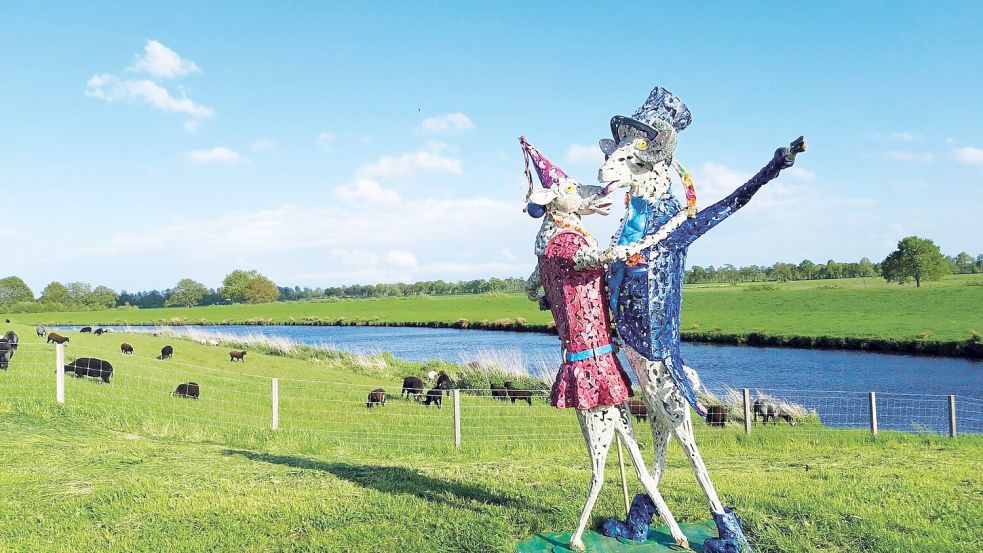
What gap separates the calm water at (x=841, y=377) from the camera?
55.8 feet

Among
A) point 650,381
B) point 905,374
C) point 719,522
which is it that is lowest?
point 905,374

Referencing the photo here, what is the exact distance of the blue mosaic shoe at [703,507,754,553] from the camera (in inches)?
193

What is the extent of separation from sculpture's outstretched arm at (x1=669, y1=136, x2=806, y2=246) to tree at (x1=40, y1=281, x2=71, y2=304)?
109 metres

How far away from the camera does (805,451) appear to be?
34.6 feet

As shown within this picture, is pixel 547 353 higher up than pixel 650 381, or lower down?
lower down

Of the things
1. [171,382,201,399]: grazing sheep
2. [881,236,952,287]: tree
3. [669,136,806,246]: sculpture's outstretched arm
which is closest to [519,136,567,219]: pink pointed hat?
[669,136,806,246]: sculpture's outstretched arm

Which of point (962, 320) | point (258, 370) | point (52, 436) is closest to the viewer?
point (52, 436)

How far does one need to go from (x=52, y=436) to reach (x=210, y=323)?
69970mm

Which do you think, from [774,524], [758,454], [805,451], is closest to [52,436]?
[774,524]

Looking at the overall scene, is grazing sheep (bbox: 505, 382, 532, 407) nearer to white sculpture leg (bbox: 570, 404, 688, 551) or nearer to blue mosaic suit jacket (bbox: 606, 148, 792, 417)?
white sculpture leg (bbox: 570, 404, 688, 551)

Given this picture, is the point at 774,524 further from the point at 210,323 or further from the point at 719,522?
the point at 210,323

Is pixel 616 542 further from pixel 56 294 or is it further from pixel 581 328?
pixel 56 294

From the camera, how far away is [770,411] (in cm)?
1513

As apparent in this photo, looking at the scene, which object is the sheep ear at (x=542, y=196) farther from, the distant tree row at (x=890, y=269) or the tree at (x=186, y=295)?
the tree at (x=186, y=295)
